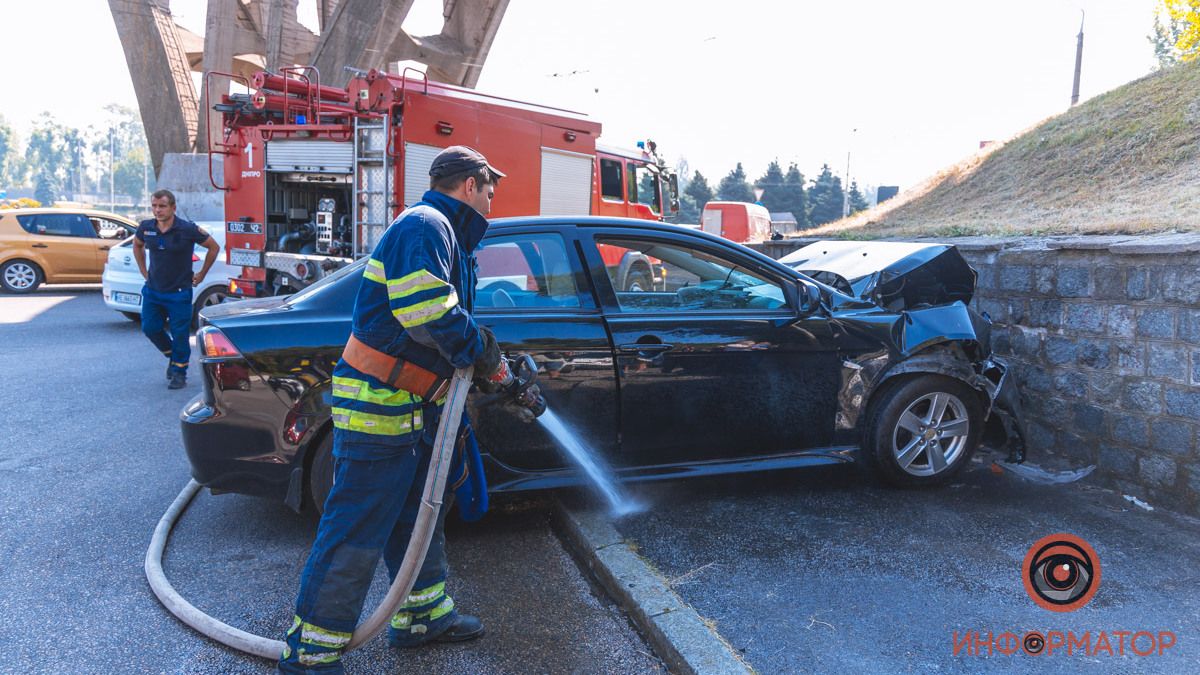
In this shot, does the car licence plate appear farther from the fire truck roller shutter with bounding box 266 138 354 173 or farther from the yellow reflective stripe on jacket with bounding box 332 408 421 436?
the yellow reflective stripe on jacket with bounding box 332 408 421 436

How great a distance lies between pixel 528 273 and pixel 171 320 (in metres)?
4.75

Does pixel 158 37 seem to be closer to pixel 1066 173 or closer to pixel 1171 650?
pixel 1066 173

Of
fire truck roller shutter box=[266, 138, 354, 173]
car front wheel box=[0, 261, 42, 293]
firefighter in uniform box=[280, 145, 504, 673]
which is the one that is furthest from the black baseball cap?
car front wheel box=[0, 261, 42, 293]

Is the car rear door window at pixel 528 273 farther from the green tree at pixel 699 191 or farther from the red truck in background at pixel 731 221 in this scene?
the green tree at pixel 699 191

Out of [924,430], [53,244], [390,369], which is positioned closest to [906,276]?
[924,430]

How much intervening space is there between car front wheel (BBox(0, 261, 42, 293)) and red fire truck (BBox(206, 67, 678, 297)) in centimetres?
718

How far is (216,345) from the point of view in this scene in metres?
3.78

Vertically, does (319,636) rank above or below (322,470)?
below

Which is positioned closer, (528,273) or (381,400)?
(381,400)

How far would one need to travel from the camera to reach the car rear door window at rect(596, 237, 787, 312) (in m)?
4.46

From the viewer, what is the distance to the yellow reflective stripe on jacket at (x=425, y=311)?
256 cm

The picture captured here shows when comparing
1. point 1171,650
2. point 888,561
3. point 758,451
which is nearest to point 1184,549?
point 1171,650

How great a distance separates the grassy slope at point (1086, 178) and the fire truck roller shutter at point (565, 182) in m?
3.30

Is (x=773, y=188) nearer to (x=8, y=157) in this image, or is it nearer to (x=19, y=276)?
(x=19, y=276)
